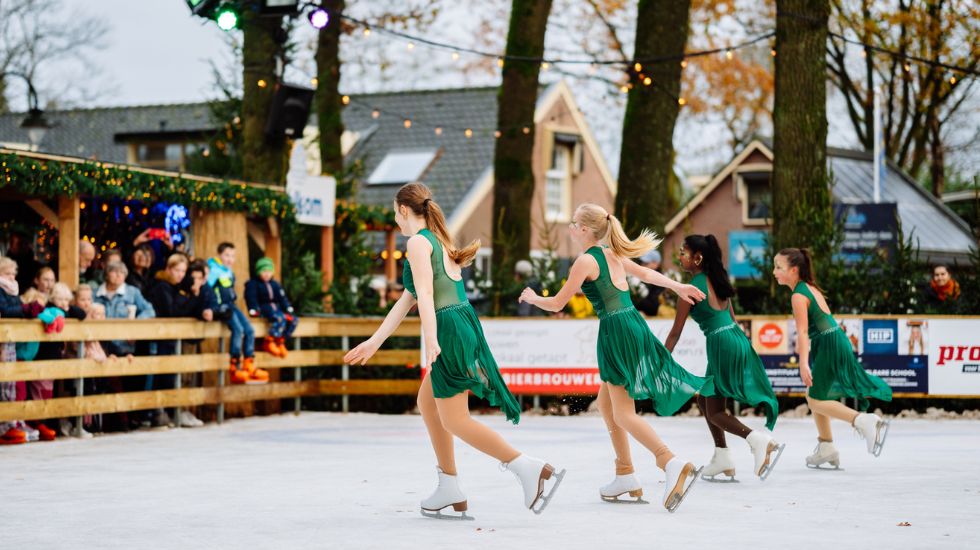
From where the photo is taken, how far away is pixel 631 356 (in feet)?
22.9

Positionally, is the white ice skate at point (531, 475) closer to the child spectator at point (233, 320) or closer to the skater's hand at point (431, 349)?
the skater's hand at point (431, 349)

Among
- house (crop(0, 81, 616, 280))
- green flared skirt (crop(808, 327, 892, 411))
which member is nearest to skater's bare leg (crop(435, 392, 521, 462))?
green flared skirt (crop(808, 327, 892, 411))

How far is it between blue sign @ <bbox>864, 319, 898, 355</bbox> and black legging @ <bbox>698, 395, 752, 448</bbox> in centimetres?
590

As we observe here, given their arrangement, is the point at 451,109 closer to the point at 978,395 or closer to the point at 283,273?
the point at 283,273

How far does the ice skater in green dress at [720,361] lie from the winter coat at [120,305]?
6398 mm

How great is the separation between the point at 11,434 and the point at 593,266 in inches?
255

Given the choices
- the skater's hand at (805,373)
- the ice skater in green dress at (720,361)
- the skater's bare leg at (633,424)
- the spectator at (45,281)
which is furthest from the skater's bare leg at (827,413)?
the spectator at (45,281)

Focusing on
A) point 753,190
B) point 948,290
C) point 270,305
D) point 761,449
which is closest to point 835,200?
point 753,190

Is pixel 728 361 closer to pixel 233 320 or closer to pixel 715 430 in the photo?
pixel 715 430

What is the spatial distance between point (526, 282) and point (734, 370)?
24.3 ft

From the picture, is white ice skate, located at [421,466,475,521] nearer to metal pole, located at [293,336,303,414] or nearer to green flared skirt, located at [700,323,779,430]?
green flared skirt, located at [700,323,779,430]

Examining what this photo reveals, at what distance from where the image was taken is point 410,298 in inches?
264

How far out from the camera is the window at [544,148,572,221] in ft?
119

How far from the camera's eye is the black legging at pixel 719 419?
313 inches
